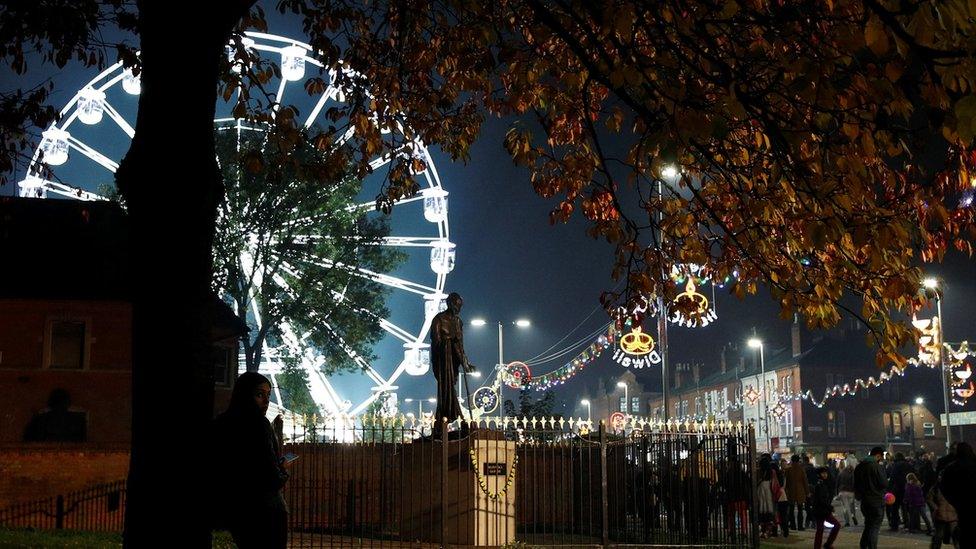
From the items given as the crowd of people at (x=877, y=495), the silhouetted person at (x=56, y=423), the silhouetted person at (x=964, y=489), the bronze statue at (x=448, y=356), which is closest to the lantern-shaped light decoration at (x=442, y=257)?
the silhouetted person at (x=56, y=423)

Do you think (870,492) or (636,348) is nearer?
(870,492)

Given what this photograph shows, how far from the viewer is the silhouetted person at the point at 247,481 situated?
23.8 feet

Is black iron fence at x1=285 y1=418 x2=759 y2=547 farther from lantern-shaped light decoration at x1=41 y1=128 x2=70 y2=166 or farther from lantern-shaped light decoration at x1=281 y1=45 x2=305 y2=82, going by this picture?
lantern-shaped light decoration at x1=281 y1=45 x2=305 y2=82

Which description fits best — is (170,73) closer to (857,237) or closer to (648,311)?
(857,237)

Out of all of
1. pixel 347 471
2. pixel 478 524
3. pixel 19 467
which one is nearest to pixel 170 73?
pixel 478 524

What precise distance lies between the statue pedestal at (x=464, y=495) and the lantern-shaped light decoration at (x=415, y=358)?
77.5ft

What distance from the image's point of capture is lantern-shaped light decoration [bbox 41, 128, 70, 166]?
36.2m

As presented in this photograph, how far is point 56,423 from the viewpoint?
29.1m

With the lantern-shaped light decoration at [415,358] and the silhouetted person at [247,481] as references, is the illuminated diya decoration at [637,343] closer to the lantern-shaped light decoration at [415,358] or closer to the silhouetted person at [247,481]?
the lantern-shaped light decoration at [415,358]

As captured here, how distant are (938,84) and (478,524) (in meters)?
10.6

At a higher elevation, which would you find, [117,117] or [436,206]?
[117,117]

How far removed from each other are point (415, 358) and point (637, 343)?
13.7m

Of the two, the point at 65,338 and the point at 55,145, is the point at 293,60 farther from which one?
the point at 65,338

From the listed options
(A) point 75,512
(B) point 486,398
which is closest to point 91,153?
(B) point 486,398
